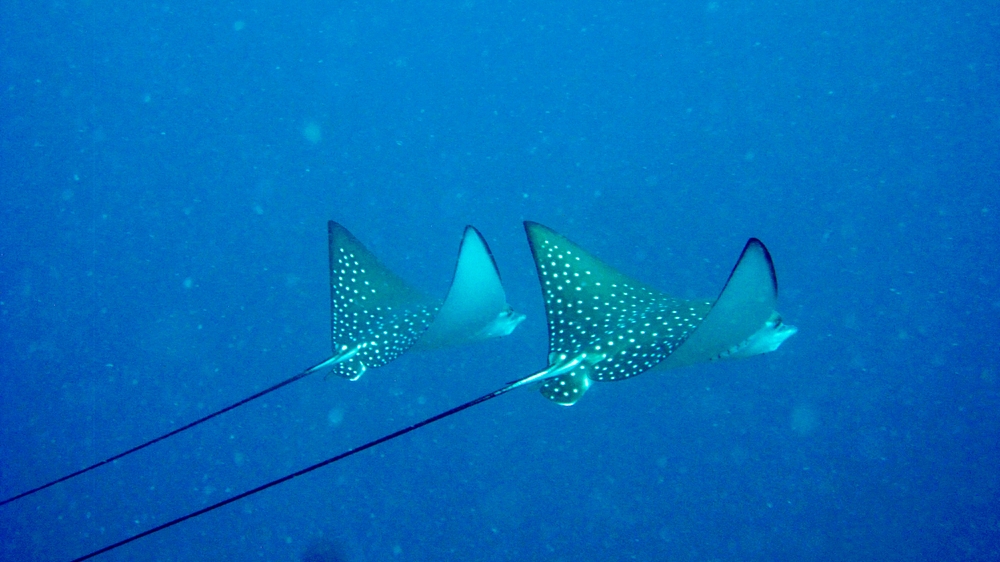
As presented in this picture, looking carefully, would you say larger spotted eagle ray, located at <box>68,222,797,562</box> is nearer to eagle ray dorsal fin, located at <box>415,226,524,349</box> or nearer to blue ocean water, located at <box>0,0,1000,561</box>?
eagle ray dorsal fin, located at <box>415,226,524,349</box>

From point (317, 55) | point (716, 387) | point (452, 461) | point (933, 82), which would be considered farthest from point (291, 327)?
point (933, 82)

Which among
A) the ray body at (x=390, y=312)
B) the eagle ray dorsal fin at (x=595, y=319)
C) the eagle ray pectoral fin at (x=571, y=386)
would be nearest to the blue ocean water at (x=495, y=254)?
the ray body at (x=390, y=312)

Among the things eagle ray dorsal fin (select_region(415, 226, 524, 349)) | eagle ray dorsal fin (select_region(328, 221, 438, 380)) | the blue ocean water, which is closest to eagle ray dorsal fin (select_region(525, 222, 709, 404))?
eagle ray dorsal fin (select_region(415, 226, 524, 349))

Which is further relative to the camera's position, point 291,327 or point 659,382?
A: point 291,327

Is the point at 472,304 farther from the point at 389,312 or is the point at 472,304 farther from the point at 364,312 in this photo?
the point at 364,312

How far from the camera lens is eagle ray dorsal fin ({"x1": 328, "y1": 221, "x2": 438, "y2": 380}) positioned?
Result: 4.36 metres

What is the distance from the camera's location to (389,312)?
468cm

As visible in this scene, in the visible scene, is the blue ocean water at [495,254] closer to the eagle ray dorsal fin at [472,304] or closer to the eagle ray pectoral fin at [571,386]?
the eagle ray dorsal fin at [472,304]

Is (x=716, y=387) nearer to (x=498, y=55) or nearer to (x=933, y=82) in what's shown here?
(x=933, y=82)

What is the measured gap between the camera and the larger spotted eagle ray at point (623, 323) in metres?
3.16

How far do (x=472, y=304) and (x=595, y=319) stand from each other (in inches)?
35.3

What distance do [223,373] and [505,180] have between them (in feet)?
16.5

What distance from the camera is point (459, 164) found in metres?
8.74

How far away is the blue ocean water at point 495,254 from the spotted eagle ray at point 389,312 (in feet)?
8.72
